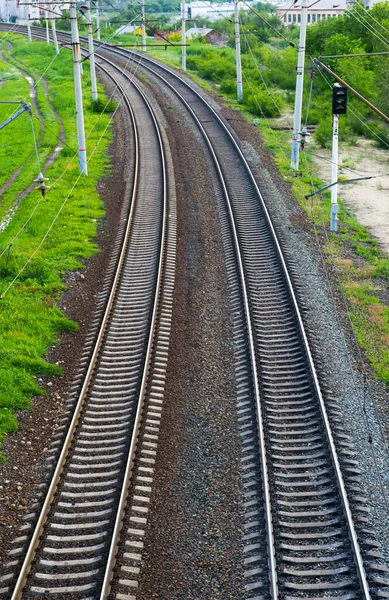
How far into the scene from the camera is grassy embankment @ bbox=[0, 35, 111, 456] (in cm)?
1412

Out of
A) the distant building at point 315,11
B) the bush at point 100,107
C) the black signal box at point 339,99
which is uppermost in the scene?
the distant building at point 315,11

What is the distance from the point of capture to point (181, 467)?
11.3 meters

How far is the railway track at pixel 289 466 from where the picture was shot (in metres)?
9.16

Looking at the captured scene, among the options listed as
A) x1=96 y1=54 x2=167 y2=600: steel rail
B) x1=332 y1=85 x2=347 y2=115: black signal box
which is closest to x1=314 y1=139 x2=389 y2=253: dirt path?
x1=332 y1=85 x2=347 y2=115: black signal box

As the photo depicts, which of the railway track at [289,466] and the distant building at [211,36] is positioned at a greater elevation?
the distant building at [211,36]

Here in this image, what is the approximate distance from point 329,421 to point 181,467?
2.67m

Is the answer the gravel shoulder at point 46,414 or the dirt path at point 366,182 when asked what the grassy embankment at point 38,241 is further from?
the dirt path at point 366,182

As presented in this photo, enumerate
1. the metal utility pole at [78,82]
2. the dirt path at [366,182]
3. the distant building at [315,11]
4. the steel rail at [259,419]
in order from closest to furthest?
the steel rail at [259,419], the dirt path at [366,182], the metal utility pole at [78,82], the distant building at [315,11]

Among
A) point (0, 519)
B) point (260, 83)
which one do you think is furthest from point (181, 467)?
point (260, 83)

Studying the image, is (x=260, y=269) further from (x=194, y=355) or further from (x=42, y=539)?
(x=42, y=539)

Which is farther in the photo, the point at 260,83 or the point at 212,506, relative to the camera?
the point at 260,83

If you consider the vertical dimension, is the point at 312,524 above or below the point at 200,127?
below

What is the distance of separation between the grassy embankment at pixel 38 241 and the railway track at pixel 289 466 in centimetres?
405

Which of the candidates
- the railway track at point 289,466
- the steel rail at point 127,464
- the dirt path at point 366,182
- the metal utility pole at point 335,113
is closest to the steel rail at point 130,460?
the steel rail at point 127,464
